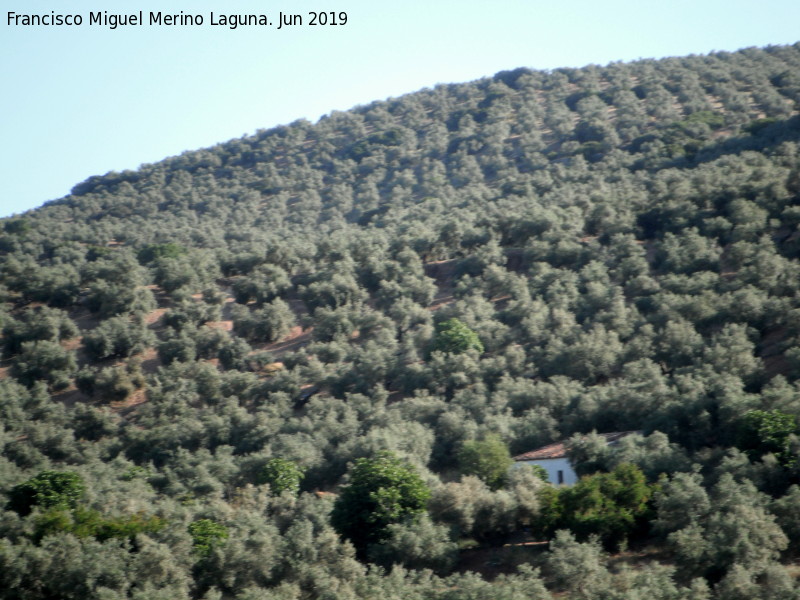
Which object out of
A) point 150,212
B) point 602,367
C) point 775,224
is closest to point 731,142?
point 775,224

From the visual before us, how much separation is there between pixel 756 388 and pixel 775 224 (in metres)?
17.7

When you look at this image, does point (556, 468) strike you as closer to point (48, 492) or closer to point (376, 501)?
point (376, 501)

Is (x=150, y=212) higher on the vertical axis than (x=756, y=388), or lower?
higher

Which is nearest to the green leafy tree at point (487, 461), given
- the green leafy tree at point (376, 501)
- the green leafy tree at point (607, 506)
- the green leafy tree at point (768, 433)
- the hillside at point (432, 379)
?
the hillside at point (432, 379)

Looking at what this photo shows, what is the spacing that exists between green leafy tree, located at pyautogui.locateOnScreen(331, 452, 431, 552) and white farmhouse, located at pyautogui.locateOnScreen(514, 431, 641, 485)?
5.35 metres

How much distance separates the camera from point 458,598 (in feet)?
59.8

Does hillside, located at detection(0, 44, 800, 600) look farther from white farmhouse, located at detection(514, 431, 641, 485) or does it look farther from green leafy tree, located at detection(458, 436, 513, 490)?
white farmhouse, located at detection(514, 431, 641, 485)

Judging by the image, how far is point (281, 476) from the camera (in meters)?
30.7

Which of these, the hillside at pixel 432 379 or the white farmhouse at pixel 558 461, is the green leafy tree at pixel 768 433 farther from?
the white farmhouse at pixel 558 461

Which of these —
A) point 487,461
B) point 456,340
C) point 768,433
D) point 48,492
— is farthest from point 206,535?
point 456,340

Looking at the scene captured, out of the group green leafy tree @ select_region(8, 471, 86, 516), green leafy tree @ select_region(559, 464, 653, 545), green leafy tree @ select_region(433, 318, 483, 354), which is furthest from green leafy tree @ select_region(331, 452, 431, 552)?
green leafy tree @ select_region(433, 318, 483, 354)

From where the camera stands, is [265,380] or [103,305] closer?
[265,380]

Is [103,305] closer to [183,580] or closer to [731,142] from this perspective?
[183,580]

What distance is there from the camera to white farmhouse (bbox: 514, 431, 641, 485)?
96.7 ft
